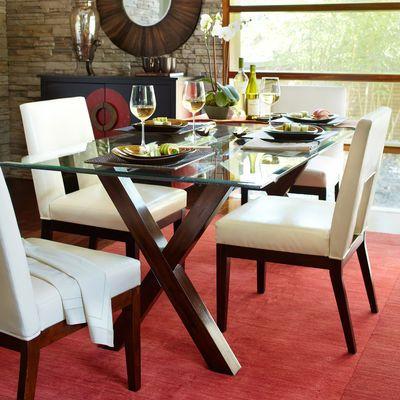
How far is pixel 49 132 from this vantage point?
322 cm

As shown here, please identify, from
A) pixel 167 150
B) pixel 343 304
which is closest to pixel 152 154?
pixel 167 150

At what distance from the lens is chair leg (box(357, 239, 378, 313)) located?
117 inches

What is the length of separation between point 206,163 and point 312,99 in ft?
6.56

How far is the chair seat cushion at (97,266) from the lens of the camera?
190 centimetres

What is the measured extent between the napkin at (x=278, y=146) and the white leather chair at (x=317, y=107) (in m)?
1.05

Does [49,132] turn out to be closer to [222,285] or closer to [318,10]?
[222,285]

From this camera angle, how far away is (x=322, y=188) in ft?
12.7

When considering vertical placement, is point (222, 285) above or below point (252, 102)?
below

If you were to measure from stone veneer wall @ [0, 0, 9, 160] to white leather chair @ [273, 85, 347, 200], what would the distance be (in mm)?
2808

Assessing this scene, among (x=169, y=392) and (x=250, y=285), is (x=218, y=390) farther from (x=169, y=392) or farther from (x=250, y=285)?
(x=250, y=285)

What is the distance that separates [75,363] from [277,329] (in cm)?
85

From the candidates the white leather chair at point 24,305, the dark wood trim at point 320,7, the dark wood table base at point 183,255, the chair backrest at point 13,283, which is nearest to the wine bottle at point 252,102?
the dark wood table base at point 183,255

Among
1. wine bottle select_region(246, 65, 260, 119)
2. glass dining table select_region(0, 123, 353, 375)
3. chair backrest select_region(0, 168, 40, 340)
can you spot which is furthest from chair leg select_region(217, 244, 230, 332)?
wine bottle select_region(246, 65, 260, 119)

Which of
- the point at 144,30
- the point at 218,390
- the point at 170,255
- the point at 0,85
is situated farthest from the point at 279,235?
the point at 0,85
